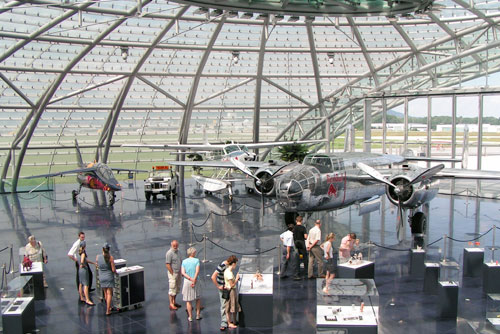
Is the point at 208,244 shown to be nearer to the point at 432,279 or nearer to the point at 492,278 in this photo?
the point at 432,279

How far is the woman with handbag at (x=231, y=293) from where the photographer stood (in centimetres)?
1094

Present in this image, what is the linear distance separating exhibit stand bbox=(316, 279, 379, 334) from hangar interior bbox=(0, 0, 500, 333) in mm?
2173

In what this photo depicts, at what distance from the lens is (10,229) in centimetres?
2252

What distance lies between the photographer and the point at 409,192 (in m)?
19.5

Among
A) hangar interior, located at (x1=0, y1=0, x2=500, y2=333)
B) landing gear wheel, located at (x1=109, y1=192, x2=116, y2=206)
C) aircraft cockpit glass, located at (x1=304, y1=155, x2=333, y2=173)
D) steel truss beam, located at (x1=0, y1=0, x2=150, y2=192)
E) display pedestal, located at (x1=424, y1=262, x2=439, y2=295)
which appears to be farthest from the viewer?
landing gear wheel, located at (x1=109, y1=192, x2=116, y2=206)

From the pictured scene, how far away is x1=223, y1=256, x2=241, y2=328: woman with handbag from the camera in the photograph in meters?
10.9

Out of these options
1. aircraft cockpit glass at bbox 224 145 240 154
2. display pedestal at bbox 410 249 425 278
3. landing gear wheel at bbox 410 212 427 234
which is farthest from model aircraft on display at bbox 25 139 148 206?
display pedestal at bbox 410 249 425 278

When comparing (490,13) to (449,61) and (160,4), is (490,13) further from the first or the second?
(160,4)

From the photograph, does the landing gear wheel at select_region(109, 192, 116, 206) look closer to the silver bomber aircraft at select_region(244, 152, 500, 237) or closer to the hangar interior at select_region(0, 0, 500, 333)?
the hangar interior at select_region(0, 0, 500, 333)

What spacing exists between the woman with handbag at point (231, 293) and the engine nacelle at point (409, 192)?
32.9 ft

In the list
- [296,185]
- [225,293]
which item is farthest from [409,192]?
[225,293]

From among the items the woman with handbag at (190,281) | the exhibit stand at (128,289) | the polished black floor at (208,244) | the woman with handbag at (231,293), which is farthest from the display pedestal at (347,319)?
the exhibit stand at (128,289)

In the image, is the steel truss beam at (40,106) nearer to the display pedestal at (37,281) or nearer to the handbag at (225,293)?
the display pedestal at (37,281)

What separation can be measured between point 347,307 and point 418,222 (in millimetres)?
11652
